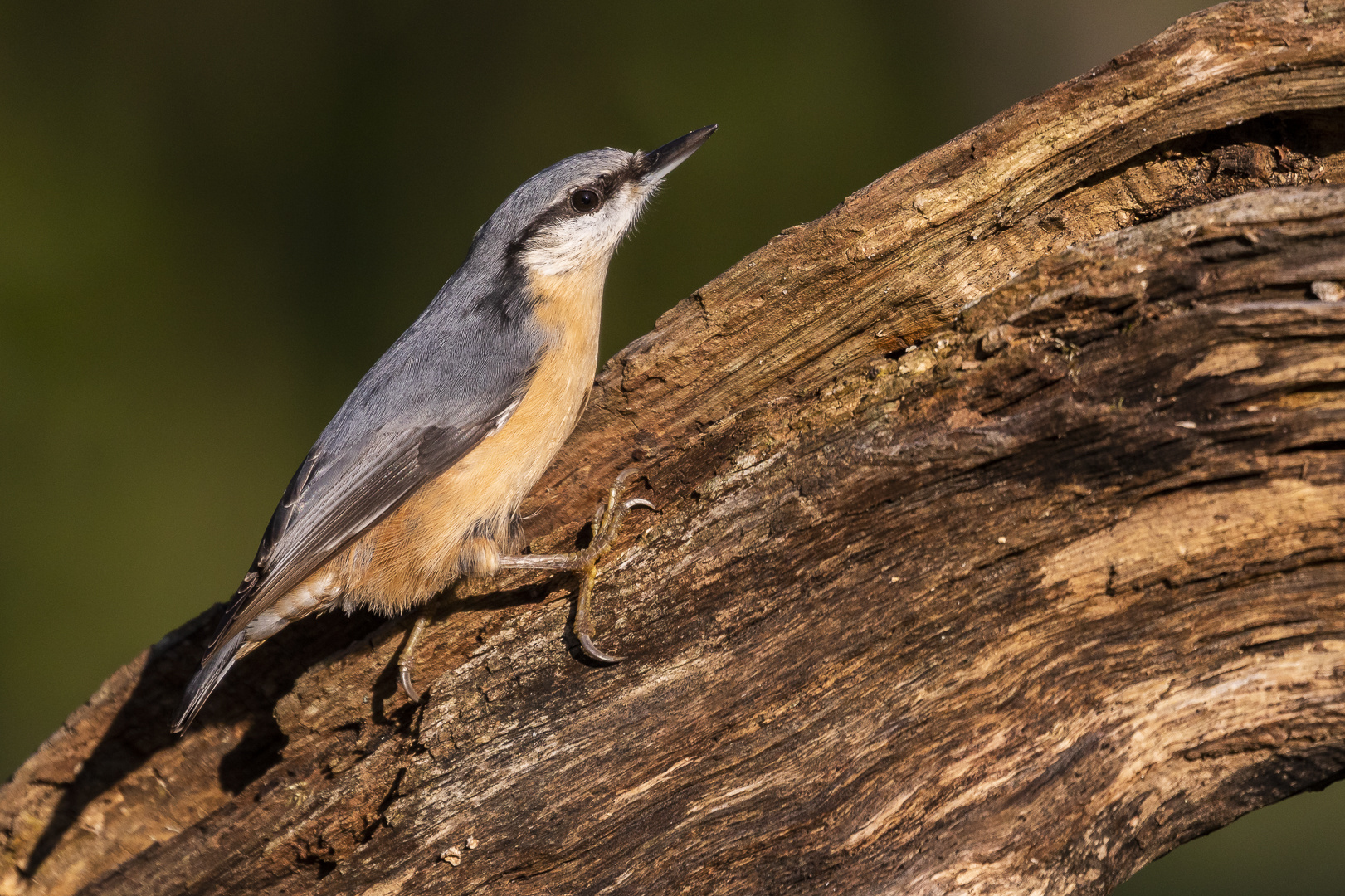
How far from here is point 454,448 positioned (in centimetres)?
258

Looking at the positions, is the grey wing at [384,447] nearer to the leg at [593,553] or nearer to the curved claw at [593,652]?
the leg at [593,553]

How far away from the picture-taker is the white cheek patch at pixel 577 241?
286 cm

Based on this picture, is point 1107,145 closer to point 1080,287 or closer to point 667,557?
point 1080,287

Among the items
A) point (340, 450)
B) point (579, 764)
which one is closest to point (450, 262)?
point (340, 450)

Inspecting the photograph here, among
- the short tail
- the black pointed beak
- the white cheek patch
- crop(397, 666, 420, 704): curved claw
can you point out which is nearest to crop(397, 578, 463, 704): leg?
crop(397, 666, 420, 704): curved claw

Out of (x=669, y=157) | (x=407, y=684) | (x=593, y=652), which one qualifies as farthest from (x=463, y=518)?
(x=669, y=157)

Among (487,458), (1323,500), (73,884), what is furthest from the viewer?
(73,884)

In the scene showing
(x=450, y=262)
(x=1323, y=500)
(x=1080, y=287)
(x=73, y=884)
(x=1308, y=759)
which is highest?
(x=450, y=262)

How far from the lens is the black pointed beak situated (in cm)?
293

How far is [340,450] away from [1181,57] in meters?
2.20

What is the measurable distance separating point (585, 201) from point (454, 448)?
85 centimetres

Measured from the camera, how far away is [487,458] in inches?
98.6

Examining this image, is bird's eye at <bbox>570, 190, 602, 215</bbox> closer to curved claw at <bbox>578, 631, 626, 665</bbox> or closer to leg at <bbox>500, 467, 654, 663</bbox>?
leg at <bbox>500, 467, 654, 663</bbox>

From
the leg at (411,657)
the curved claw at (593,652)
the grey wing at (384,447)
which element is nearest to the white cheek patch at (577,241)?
the grey wing at (384,447)
